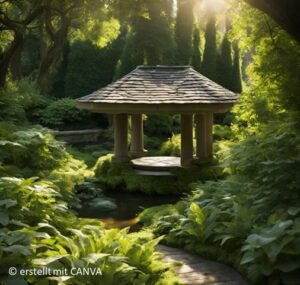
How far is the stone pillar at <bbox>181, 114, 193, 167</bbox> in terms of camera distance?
1370 centimetres

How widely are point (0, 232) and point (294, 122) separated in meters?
4.89

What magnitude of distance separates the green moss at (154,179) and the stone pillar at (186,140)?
30cm

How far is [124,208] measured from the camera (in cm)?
1151

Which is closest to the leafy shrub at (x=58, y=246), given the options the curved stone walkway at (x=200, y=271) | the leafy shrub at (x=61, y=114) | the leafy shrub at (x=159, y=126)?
the curved stone walkway at (x=200, y=271)

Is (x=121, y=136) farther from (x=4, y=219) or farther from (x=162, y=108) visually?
(x=4, y=219)

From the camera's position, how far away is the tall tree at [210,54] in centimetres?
2683

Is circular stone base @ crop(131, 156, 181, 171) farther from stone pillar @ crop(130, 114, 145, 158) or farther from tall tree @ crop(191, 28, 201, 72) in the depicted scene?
tall tree @ crop(191, 28, 201, 72)

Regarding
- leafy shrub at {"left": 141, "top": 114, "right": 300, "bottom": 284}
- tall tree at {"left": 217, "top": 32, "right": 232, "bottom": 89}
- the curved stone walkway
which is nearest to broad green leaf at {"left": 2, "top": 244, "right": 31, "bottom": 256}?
the curved stone walkway

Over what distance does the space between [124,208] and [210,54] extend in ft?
57.2

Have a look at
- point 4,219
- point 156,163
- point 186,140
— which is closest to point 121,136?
point 156,163

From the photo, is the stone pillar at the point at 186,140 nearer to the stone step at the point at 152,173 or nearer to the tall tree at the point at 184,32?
the stone step at the point at 152,173

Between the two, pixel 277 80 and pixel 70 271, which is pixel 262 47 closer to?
pixel 277 80

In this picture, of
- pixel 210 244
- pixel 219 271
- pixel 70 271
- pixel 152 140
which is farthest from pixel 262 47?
pixel 152 140

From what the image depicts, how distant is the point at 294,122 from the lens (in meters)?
7.34
